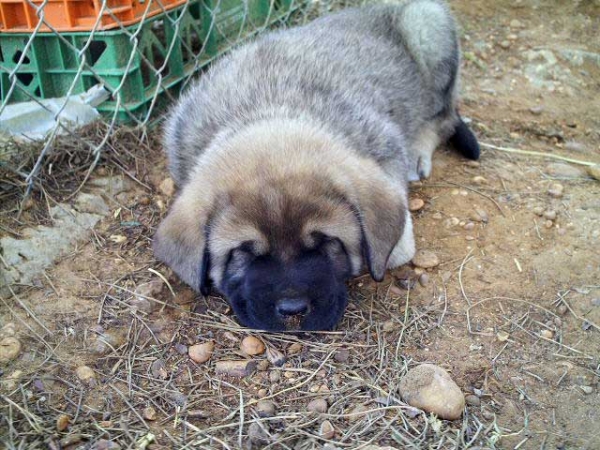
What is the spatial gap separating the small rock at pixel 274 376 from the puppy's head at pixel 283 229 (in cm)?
19

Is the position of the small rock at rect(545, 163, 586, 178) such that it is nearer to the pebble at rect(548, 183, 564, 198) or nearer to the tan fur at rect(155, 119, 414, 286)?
the pebble at rect(548, 183, 564, 198)

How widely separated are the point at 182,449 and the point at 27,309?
101cm

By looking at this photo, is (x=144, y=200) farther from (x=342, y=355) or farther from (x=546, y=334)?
(x=546, y=334)

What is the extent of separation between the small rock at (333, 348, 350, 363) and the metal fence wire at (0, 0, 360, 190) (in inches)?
70.3

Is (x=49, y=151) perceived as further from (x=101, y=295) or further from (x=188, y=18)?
(x=188, y=18)

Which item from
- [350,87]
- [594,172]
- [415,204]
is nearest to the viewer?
[350,87]

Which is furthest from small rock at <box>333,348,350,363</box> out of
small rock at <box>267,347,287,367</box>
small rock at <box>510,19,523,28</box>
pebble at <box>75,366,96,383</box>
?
small rock at <box>510,19,523,28</box>

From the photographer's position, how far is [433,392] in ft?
7.75

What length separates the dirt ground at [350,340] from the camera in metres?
2.29

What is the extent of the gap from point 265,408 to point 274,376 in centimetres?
20

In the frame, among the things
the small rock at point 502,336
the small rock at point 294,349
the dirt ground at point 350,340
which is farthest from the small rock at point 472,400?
the small rock at point 294,349

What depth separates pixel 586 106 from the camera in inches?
191

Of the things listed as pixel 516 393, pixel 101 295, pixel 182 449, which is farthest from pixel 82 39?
pixel 516 393

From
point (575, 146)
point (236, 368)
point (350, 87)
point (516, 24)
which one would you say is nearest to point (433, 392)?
point (236, 368)
